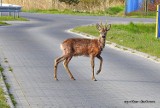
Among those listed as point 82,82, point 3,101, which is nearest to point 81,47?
point 82,82

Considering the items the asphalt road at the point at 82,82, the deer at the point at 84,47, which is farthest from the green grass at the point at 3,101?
the deer at the point at 84,47

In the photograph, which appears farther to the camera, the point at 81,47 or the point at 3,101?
the point at 81,47

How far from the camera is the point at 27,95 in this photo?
463 inches

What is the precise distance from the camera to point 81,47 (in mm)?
13812

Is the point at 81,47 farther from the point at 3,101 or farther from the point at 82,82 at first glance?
the point at 3,101

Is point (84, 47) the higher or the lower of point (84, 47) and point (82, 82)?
the higher

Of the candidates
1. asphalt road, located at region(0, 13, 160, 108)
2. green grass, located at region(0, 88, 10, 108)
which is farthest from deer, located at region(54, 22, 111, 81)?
green grass, located at region(0, 88, 10, 108)

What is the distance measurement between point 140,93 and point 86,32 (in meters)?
18.9

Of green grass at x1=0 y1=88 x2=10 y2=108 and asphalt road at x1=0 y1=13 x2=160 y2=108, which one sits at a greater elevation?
green grass at x1=0 y1=88 x2=10 y2=108

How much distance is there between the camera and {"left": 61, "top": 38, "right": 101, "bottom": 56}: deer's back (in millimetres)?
13758

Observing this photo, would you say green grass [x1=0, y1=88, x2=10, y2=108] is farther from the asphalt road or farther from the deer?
the deer

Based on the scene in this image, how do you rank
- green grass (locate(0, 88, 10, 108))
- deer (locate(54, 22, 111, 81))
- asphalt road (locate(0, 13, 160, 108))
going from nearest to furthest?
green grass (locate(0, 88, 10, 108)) < asphalt road (locate(0, 13, 160, 108)) < deer (locate(54, 22, 111, 81))

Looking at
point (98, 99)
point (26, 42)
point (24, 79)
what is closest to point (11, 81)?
point (24, 79)

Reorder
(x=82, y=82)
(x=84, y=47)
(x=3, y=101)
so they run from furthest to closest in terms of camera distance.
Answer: (x=84, y=47) → (x=82, y=82) → (x=3, y=101)
